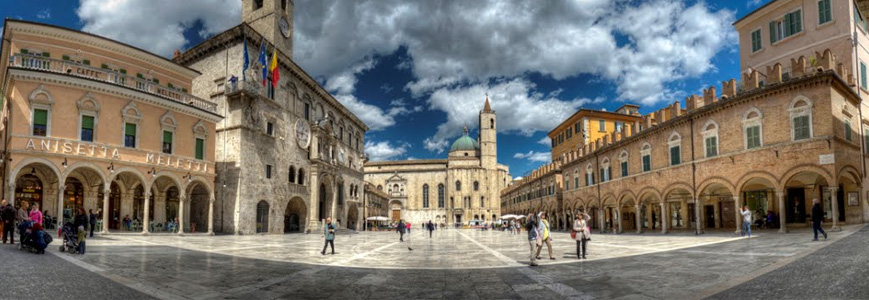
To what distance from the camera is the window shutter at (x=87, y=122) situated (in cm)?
2242

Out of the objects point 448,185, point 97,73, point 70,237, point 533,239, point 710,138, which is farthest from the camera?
point 448,185

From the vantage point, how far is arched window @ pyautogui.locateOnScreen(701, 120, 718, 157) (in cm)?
2511

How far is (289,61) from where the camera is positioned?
1518 inches

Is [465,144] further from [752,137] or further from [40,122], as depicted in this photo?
[40,122]

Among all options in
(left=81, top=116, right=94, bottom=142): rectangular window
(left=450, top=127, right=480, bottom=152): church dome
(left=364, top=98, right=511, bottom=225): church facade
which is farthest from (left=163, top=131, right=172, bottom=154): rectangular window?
(left=450, top=127, right=480, bottom=152): church dome

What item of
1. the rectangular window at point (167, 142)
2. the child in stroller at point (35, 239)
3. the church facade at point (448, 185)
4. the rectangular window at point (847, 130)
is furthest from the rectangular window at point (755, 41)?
the church facade at point (448, 185)

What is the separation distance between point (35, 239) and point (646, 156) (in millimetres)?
31315

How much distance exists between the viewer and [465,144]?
350ft

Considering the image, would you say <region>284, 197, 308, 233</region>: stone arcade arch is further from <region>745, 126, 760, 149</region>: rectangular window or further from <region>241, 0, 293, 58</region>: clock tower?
<region>745, 126, 760, 149</region>: rectangular window

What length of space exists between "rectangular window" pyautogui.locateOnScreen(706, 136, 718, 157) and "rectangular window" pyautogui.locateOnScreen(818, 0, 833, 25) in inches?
310

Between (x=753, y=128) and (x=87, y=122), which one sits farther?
(x=753, y=128)

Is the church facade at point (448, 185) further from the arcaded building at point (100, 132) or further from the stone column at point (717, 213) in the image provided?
the arcaded building at point (100, 132)

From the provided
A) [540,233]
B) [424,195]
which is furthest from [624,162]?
[424,195]

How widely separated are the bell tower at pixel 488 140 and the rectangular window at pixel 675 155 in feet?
225
